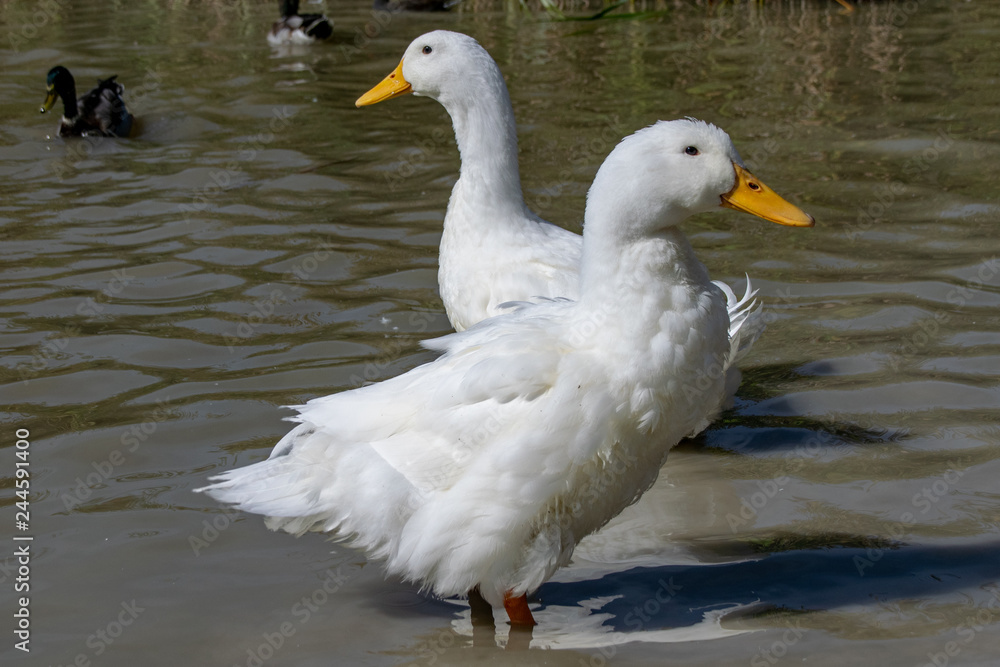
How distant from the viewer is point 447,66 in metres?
5.07

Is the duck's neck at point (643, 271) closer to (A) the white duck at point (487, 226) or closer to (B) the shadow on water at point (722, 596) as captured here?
(B) the shadow on water at point (722, 596)

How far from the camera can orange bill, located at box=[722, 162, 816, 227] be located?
3.32 metres

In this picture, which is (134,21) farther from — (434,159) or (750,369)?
(750,369)

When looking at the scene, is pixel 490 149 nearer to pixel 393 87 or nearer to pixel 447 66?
pixel 447 66

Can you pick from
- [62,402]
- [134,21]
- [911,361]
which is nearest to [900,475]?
[911,361]

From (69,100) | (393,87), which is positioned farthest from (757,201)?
(69,100)

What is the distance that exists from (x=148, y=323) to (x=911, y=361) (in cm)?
373

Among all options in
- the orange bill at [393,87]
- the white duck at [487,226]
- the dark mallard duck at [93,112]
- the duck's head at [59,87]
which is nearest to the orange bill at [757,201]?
the white duck at [487,226]

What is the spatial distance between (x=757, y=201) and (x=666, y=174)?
35 cm

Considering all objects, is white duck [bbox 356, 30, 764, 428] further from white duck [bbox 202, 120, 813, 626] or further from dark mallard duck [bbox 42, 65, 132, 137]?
dark mallard duck [bbox 42, 65, 132, 137]

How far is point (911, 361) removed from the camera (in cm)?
493

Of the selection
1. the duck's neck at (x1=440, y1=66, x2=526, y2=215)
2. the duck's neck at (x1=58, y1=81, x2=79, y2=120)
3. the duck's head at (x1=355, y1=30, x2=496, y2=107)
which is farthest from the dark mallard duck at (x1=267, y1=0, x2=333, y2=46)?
the duck's neck at (x1=440, y1=66, x2=526, y2=215)

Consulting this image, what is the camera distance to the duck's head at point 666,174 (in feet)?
10.4

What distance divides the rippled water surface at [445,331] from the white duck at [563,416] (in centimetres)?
34
